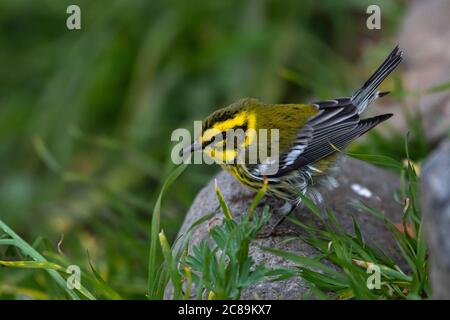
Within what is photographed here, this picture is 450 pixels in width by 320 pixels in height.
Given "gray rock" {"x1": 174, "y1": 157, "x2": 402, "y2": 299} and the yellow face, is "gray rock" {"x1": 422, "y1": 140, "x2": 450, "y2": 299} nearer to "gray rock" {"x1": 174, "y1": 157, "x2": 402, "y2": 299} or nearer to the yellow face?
"gray rock" {"x1": 174, "y1": 157, "x2": 402, "y2": 299}

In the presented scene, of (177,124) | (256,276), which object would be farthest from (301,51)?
(256,276)

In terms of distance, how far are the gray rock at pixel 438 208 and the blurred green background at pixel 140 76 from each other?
3882 mm

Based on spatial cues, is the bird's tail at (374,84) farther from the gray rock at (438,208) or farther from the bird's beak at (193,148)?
the gray rock at (438,208)

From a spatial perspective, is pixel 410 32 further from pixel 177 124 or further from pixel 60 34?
pixel 60 34

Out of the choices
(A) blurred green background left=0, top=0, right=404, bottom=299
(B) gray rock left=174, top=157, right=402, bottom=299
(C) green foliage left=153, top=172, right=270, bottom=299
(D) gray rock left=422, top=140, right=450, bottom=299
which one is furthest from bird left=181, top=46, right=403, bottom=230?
(A) blurred green background left=0, top=0, right=404, bottom=299

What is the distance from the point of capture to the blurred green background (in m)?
6.44

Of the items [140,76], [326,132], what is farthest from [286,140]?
[140,76]

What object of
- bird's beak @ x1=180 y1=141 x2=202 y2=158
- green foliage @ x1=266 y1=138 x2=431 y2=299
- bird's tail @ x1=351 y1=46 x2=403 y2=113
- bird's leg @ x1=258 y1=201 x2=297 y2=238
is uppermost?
bird's tail @ x1=351 y1=46 x2=403 y2=113

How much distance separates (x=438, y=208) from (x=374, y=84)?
6.33 feet

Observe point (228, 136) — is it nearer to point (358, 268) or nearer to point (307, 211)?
point (307, 211)

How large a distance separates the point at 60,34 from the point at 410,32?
120 inches

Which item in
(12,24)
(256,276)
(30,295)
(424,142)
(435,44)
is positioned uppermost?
(12,24)

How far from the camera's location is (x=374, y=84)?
4.12 metres

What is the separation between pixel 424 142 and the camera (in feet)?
15.8
